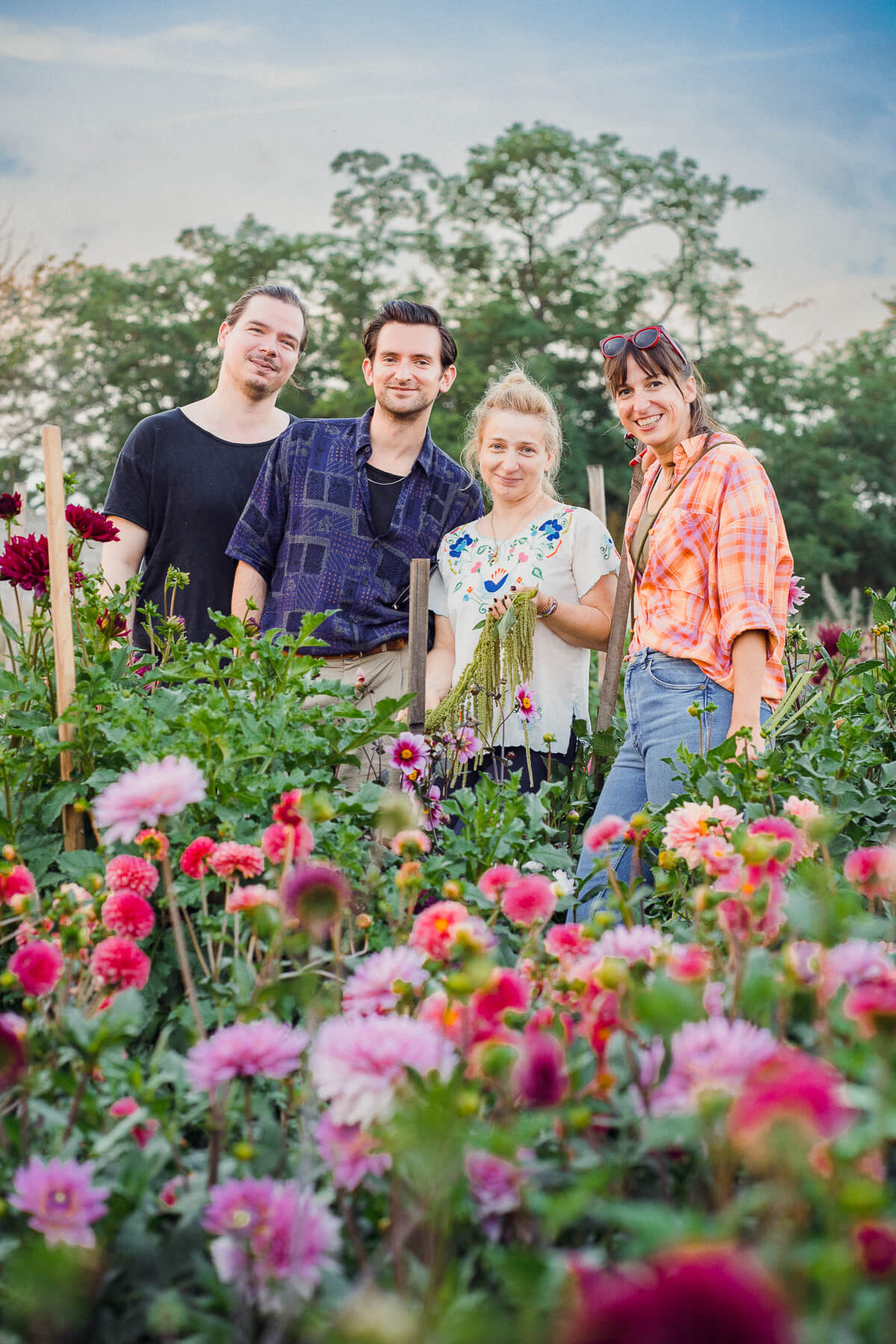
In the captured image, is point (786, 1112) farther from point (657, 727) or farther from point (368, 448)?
point (368, 448)

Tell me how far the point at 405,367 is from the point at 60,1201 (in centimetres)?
263

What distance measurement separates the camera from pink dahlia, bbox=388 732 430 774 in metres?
2.31

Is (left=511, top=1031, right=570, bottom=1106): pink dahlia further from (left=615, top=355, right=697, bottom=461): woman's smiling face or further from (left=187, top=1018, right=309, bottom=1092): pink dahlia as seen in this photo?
(left=615, top=355, right=697, bottom=461): woman's smiling face

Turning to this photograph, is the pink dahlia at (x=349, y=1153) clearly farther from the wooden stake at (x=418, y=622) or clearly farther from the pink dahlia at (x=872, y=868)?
the wooden stake at (x=418, y=622)

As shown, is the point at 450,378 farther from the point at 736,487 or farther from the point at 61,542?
the point at 61,542

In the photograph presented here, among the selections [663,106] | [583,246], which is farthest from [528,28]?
[583,246]

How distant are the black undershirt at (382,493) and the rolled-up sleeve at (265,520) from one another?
27cm

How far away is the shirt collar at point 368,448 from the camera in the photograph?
10.2 feet

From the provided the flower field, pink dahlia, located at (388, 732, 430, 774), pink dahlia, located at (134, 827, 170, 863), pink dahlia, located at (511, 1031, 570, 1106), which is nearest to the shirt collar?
pink dahlia, located at (388, 732, 430, 774)

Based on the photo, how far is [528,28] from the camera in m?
26.8

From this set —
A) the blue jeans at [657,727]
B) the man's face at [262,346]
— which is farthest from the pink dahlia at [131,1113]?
the man's face at [262,346]

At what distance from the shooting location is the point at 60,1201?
80 centimetres

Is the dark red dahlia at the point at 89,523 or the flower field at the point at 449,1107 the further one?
the dark red dahlia at the point at 89,523

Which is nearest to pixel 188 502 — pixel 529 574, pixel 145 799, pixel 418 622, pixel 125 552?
pixel 125 552
